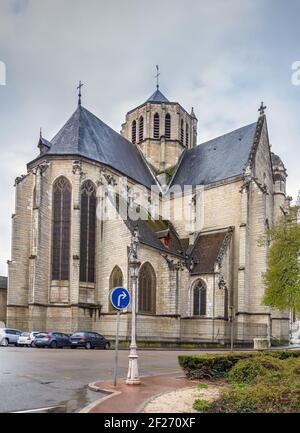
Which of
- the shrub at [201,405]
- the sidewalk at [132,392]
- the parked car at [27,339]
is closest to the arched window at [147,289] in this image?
the parked car at [27,339]

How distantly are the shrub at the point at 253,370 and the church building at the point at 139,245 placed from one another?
62.5ft

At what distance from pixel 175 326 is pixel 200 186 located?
1381 cm

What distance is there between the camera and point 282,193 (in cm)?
4434

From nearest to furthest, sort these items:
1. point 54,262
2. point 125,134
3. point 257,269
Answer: point 54,262 → point 257,269 → point 125,134

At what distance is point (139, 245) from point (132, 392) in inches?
915

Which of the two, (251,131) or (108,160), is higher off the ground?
(251,131)

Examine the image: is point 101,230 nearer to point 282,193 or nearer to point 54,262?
point 54,262

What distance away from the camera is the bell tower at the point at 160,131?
48562 mm

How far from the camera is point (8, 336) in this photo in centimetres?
3009

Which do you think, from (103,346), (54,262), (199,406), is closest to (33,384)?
(199,406)

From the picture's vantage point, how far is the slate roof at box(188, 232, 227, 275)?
37.2 meters

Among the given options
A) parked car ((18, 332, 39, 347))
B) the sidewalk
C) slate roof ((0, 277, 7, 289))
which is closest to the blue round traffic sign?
the sidewalk

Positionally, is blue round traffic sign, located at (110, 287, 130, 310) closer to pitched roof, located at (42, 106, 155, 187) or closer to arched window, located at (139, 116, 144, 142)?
pitched roof, located at (42, 106, 155, 187)

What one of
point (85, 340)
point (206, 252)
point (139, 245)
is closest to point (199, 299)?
point (206, 252)
